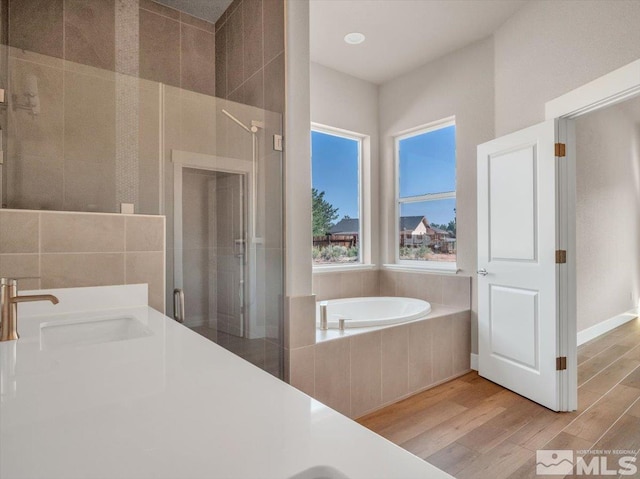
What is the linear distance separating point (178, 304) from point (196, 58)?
6.02 feet

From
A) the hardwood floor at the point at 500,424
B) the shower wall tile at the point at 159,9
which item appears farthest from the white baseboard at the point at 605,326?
the shower wall tile at the point at 159,9

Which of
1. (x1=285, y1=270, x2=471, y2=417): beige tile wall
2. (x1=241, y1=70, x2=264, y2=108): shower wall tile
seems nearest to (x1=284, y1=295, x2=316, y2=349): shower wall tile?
(x1=285, y1=270, x2=471, y2=417): beige tile wall

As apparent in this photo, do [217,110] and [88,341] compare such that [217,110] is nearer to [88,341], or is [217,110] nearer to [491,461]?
[88,341]

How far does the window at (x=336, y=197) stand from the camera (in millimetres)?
3623

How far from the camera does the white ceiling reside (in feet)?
8.95

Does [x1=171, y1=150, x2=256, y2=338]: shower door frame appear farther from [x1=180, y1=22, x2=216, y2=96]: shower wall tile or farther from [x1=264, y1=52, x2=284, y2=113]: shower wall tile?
[x1=180, y1=22, x2=216, y2=96]: shower wall tile

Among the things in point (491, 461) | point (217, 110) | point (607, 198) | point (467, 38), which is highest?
point (467, 38)

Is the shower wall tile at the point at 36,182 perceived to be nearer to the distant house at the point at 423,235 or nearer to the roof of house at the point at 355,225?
the roof of house at the point at 355,225


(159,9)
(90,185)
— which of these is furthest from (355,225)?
(90,185)

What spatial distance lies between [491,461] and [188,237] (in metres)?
1.96

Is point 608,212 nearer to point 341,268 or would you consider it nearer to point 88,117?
point 341,268

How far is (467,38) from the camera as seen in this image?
10.4ft

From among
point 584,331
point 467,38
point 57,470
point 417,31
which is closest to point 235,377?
point 57,470

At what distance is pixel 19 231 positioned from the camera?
59.1 inches
